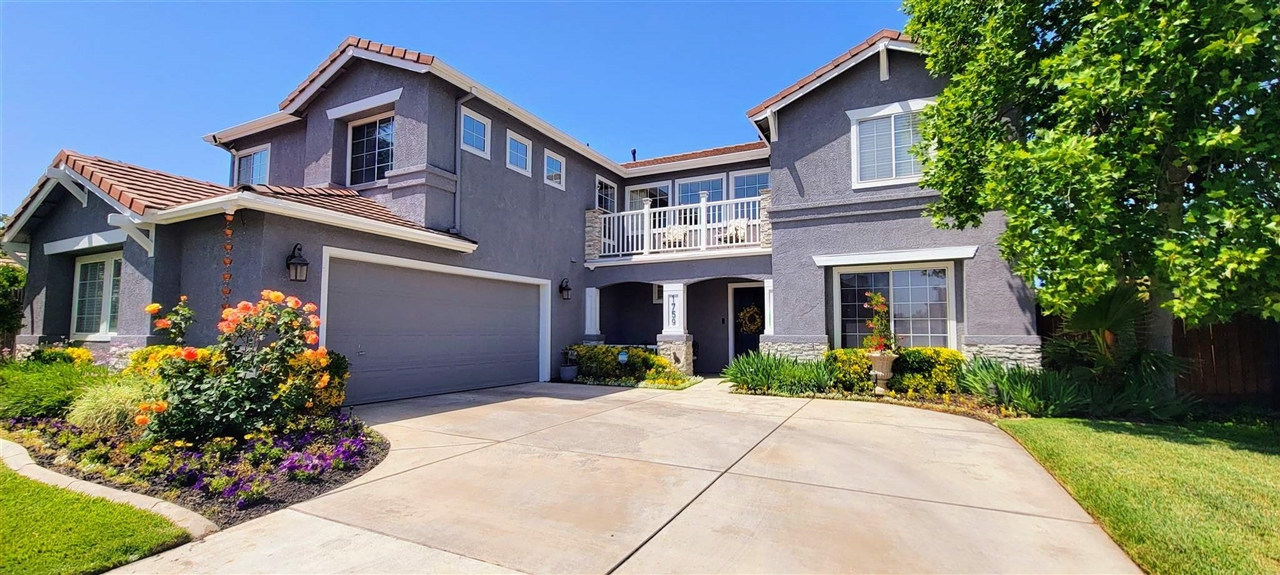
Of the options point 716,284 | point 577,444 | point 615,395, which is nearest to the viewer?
point 577,444

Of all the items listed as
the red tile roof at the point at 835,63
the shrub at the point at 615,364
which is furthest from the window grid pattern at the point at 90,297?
the red tile roof at the point at 835,63

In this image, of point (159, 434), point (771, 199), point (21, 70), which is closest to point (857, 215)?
point (771, 199)

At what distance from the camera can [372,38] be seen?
37.8 feet

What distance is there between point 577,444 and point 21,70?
34.8ft

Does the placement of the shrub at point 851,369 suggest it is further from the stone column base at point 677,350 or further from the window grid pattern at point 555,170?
the window grid pattern at point 555,170

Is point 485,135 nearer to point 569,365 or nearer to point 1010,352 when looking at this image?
point 569,365

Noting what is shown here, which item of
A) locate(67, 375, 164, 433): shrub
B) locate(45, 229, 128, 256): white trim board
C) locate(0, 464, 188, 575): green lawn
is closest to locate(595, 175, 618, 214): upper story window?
locate(45, 229, 128, 256): white trim board

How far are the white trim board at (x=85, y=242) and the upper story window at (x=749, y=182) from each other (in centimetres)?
1316

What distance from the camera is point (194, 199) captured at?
8.84 metres

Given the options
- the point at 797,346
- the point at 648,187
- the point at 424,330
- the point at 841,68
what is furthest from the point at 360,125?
the point at 797,346

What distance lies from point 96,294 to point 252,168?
5.28 meters

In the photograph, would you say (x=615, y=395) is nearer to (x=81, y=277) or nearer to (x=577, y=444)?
(x=577, y=444)

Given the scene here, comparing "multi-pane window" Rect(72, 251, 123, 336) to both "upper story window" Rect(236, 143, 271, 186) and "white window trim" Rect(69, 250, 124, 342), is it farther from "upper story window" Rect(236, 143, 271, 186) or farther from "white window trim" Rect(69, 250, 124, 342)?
"upper story window" Rect(236, 143, 271, 186)

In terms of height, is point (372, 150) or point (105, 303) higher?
point (372, 150)
